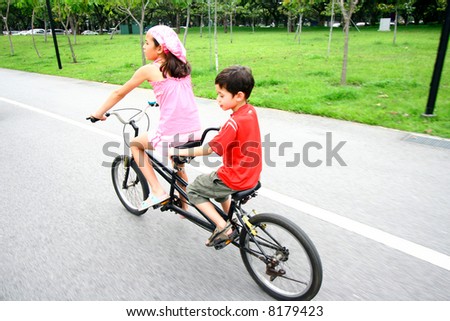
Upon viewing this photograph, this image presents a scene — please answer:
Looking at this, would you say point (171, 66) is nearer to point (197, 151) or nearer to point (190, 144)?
point (190, 144)

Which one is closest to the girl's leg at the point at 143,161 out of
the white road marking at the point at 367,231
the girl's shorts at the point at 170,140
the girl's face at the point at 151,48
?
the girl's shorts at the point at 170,140

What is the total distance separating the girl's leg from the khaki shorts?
23.6 inches

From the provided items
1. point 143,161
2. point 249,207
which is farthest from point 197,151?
point 249,207

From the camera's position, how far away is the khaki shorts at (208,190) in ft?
8.02

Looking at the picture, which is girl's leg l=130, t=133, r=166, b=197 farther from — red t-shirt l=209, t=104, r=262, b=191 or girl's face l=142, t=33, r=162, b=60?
red t-shirt l=209, t=104, r=262, b=191

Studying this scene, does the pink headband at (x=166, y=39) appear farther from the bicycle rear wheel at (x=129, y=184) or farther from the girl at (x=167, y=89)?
the bicycle rear wheel at (x=129, y=184)

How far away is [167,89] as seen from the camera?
8.92 feet

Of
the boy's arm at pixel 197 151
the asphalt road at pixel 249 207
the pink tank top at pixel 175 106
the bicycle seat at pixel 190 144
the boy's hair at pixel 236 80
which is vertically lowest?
the asphalt road at pixel 249 207

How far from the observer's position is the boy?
2174 millimetres

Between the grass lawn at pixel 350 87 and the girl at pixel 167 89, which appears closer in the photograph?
the girl at pixel 167 89

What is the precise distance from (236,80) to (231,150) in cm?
46

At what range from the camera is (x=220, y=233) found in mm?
2525

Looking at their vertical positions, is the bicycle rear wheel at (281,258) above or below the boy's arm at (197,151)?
below
